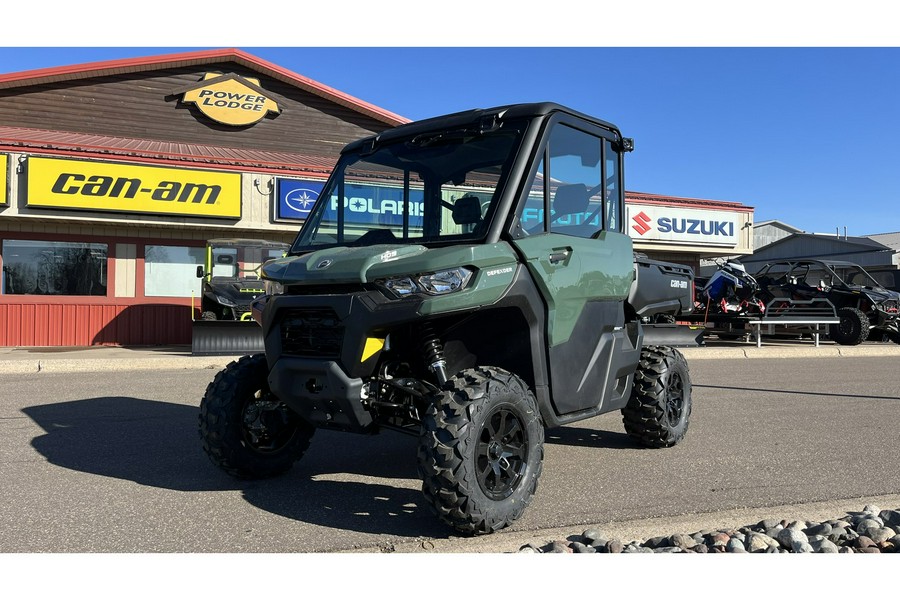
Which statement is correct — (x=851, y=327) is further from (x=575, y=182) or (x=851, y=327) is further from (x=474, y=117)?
(x=474, y=117)

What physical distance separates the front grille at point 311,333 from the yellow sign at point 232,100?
1764cm

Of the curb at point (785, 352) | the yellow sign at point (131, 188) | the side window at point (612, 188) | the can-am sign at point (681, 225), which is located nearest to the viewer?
the side window at point (612, 188)

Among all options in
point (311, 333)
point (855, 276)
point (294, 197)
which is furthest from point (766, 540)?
point (855, 276)

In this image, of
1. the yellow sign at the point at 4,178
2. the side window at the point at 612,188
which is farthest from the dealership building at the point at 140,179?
the side window at the point at 612,188

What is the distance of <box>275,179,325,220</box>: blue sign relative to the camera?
17.2m

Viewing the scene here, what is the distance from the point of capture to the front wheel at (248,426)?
4.43 m

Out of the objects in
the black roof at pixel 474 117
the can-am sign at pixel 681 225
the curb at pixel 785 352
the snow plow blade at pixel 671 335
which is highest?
the can-am sign at pixel 681 225

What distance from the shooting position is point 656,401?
18.4ft

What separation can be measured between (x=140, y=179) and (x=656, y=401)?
45.5ft

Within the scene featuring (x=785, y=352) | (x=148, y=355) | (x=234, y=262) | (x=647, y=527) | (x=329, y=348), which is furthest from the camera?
(x=785, y=352)

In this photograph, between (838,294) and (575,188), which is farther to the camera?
(838,294)

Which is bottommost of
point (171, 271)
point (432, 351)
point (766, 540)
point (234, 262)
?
point (766, 540)

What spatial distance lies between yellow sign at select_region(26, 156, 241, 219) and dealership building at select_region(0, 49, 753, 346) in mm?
24

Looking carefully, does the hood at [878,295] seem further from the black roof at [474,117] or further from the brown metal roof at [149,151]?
the black roof at [474,117]
